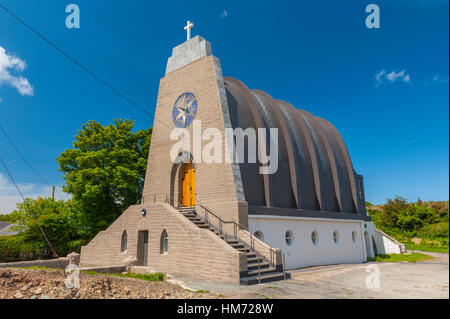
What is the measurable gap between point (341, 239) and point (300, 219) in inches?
223

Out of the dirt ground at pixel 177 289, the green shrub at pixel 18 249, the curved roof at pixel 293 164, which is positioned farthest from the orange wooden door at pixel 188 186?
the green shrub at pixel 18 249

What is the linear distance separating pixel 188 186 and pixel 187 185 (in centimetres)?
11

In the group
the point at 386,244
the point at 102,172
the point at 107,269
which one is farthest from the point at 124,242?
the point at 386,244

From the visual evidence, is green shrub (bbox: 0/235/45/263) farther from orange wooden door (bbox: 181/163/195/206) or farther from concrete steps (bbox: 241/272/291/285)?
concrete steps (bbox: 241/272/291/285)

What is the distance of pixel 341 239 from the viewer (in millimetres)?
21562

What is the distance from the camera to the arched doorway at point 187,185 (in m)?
18.0

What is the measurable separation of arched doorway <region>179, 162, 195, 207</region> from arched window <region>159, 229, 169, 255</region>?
11.0 feet

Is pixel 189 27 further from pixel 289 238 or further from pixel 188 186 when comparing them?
pixel 289 238

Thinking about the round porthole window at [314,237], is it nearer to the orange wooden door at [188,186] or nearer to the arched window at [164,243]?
the orange wooden door at [188,186]

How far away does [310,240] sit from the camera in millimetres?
18547

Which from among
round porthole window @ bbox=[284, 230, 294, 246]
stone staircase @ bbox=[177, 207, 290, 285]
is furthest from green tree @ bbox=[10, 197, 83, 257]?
round porthole window @ bbox=[284, 230, 294, 246]

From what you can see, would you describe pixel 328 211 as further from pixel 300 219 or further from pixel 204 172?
pixel 204 172

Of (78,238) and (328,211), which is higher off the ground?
(328,211)
